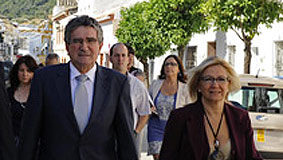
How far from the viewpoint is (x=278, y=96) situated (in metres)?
9.94

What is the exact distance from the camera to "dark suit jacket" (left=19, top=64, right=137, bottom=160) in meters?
4.01

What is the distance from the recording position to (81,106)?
4.11 metres

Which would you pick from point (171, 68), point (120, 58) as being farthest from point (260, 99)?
point (120, 58)

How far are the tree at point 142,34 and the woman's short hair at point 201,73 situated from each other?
23.1 meters

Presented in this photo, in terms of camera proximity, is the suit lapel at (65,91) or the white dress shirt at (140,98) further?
the white dress shirt at (140,98)

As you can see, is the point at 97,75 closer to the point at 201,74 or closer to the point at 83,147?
the point at 83,147

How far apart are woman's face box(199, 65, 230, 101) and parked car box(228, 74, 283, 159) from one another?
17.8 feet

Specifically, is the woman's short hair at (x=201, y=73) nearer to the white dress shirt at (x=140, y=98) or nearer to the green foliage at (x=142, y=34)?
the white dress shirt at (x=140, y=98)

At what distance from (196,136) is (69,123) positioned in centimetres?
97

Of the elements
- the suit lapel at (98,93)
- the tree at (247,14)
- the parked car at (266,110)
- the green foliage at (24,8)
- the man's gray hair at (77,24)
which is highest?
the green foliage at (24,8)

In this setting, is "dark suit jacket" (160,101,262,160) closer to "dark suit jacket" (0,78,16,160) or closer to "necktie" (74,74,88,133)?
"necktie" (74,74,88,133)

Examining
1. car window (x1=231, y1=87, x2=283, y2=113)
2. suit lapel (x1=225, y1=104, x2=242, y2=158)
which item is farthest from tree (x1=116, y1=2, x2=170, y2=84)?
suit lapel (x1=225, y1=104, x2=242, y2=158)

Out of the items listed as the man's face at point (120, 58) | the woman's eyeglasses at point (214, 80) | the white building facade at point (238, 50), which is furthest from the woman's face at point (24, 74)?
the white building facade at point (238, 50)

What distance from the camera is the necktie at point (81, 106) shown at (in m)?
4.07
